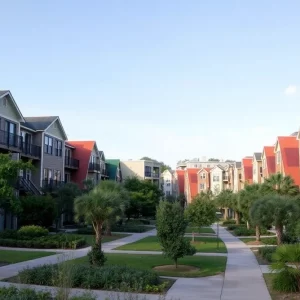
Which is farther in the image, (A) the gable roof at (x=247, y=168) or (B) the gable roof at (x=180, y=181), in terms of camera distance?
(B) the gable roof at (x=180, y=181)

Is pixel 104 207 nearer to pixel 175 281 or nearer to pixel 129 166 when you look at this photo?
pixel 175 281

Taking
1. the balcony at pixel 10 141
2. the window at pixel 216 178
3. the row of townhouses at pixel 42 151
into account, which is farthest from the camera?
the window at pixel 216 178

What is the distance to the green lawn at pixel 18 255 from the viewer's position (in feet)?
69.2

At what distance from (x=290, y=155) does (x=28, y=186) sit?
29624 millimetres

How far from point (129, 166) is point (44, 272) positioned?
78.3 metres

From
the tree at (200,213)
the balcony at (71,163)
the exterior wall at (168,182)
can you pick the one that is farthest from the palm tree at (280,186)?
the exterior wall at (168,182)

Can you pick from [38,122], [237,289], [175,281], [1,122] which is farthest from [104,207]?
[38,122]

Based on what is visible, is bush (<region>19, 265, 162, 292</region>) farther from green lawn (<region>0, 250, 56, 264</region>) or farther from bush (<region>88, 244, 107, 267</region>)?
green lawn (<region>0, 250, 56, 264</region>)

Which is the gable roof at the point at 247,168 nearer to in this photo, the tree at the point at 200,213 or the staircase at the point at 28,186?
the tree at the point at 200,213

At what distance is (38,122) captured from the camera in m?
46.5

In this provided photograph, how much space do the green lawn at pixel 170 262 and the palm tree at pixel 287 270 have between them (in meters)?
4.05

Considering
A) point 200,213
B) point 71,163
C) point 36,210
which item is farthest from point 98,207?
point 71,163

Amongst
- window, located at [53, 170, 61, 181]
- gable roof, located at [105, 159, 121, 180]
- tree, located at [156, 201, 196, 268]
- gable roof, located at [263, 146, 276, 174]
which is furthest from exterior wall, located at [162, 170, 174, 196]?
tree, located at [156, 201, 196, 268]

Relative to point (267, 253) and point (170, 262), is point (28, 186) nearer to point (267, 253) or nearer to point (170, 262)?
point (170, 262)
